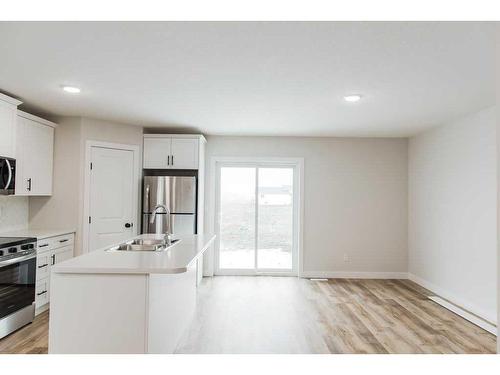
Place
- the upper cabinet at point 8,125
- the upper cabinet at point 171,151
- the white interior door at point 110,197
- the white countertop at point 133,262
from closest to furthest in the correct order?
the white countertop at point 133,262 → the upper cabinet at point 8,125 → the white interior door at point 110,197 → the upper cabinet at point 171,151

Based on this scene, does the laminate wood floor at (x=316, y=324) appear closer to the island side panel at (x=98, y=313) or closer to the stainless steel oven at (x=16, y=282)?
the stainless steel oven at (x=16, y=282)

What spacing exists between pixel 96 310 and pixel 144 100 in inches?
92.3

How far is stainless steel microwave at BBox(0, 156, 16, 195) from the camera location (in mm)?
3535

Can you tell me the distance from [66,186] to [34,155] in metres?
0.56

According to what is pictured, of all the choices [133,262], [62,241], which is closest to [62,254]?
[62,241]

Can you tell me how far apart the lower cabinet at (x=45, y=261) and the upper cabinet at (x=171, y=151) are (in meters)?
1.64

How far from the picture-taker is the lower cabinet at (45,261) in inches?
149

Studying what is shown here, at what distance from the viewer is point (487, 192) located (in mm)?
3934

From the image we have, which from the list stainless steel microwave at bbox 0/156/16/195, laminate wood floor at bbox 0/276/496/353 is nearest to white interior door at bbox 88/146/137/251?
stainless steel microwave at bbox 0/156/16/195

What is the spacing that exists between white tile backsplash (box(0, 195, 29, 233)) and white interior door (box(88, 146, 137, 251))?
766mm

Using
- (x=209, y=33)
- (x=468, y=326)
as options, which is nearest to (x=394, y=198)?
(x=468, y=326)

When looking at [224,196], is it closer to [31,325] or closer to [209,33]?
[31,325]

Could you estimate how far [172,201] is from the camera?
5.17 m

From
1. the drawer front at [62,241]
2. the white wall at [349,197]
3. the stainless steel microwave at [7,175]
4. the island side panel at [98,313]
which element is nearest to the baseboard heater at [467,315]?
the white wall at [349,197]
